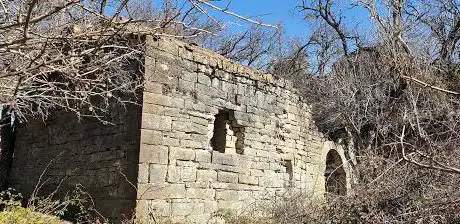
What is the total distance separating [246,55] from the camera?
21.7 m

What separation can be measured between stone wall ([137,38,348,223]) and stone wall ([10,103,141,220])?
268 mm

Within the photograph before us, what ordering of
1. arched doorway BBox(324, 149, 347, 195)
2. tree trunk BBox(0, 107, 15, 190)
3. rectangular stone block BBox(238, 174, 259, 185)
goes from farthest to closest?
arched doorway BBox(324, 149, 347, 195) < tree trunk BBox(0, 107, 15, 190) < rectangular stone block BBox(238, 174, 259, 185)

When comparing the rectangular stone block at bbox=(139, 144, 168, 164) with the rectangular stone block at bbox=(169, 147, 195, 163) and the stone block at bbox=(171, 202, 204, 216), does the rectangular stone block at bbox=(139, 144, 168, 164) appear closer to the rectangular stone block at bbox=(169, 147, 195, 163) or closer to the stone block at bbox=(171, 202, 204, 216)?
the rectangular stone block at bbox=(169, 147, 195, 163)

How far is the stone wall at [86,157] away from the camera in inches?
287

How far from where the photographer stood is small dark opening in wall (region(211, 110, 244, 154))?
8664 millimetres

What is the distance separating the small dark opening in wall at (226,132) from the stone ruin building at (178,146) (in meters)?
0.02

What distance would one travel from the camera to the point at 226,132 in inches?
341

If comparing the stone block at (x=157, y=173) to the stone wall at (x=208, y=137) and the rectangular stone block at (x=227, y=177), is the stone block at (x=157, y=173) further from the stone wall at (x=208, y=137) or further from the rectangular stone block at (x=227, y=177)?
the rectangular stone block at (x=227, y=177)

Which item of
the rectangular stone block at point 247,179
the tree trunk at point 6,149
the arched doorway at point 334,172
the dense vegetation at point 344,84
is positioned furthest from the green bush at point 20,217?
the arched doorway at point 334,172

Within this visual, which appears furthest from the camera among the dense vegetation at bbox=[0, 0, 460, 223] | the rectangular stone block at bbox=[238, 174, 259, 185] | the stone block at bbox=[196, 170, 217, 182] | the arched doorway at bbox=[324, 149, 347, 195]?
the arched doorway at bbox=[324, 149, 347, 195]

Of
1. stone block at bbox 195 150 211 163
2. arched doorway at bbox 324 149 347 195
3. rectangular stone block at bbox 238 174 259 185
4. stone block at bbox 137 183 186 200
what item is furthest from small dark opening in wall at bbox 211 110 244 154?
arched doorway at bbox 324 149 347 195

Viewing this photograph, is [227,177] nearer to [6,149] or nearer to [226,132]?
[226,132]

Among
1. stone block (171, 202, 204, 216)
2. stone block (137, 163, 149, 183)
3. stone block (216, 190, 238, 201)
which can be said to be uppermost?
stone block (137, 163, 149, 183)

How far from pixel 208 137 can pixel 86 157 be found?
1.93 m
